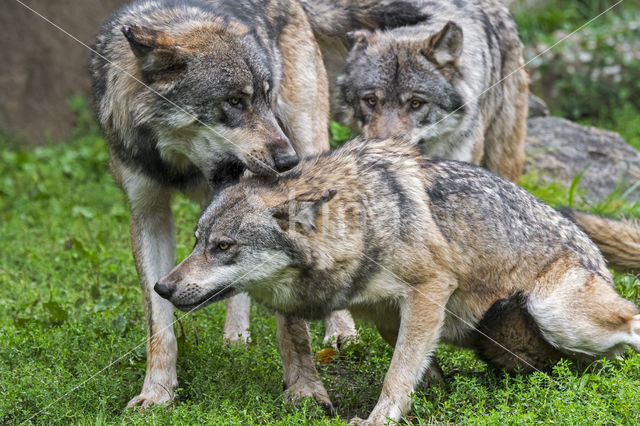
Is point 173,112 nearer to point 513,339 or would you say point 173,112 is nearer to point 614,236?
point 513,339

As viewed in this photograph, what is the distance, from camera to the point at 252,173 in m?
5.12

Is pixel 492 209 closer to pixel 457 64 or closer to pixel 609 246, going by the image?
pixel 609 246

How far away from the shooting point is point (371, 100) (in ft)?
25.1

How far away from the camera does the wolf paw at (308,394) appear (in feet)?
16.9

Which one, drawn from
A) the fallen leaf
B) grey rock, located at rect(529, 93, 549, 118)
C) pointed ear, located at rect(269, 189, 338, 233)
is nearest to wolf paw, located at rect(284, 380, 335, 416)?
the fallen leaf

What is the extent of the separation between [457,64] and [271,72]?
250 cm

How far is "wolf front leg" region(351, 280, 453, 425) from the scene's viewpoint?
188 inches

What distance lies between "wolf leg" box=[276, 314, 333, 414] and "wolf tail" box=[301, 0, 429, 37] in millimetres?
3171

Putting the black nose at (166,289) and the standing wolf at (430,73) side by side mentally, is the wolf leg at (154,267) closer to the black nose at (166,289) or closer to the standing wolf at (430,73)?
the black nose at (166,289)

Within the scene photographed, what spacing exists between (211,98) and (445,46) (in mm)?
2942

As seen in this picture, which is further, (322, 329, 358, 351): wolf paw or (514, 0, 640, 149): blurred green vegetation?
(514, 0, 640, 149): blurred green vegetation

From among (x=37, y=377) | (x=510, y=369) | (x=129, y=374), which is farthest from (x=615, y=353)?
(x=37, y=377)

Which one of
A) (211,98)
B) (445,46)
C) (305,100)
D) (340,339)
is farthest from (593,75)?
(211,98)

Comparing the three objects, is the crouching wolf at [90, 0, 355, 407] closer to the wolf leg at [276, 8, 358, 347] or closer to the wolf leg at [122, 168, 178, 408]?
the wolf leg at [122, 168, 178, 408]
